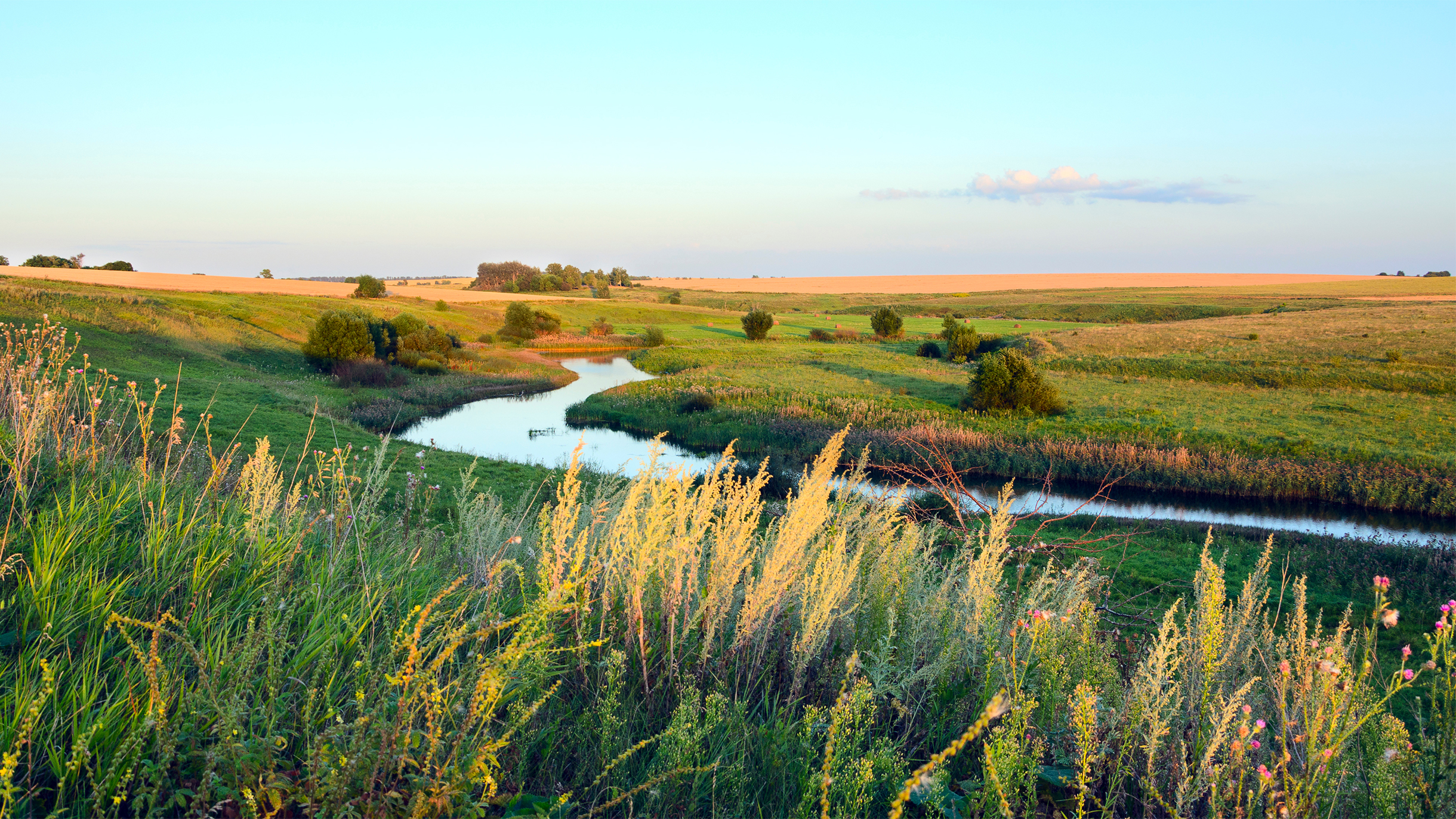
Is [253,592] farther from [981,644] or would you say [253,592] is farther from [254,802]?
[981,644]

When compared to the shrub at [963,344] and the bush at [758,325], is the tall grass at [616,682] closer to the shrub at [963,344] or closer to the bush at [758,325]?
the shrub at [963,344]

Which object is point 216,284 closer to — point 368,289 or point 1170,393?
point 368,289

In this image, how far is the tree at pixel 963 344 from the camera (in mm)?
50000

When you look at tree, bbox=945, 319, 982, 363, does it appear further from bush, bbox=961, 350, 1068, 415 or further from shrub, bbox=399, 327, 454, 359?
shrub, bbox=399, 327, 454, 359

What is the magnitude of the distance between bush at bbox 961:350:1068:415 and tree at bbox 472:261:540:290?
11614 centimetres

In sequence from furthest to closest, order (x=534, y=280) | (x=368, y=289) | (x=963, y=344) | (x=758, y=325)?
1. (x=534, y=280)
2. (x=368, y=289)
3. (x=758, y=325)
4. (x=963, y=344)

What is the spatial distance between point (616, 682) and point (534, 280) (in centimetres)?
13640

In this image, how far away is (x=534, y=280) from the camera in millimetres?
132625

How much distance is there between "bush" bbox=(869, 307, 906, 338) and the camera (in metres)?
67.7

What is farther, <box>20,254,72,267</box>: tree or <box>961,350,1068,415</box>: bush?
<box>20,254,72,267</box>: tree

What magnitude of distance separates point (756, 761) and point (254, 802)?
166 cm

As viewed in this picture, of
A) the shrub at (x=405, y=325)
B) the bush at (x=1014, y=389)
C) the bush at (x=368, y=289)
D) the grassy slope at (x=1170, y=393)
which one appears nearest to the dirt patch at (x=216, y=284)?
the bush at (x=368, y=289)

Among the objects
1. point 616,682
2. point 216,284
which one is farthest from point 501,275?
point 616,682

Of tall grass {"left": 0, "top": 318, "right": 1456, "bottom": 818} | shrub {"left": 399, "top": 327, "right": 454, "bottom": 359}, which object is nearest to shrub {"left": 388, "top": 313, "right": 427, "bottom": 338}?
shrub {"left": 399, "top": 327, "right": 454, "bottom": 359}
